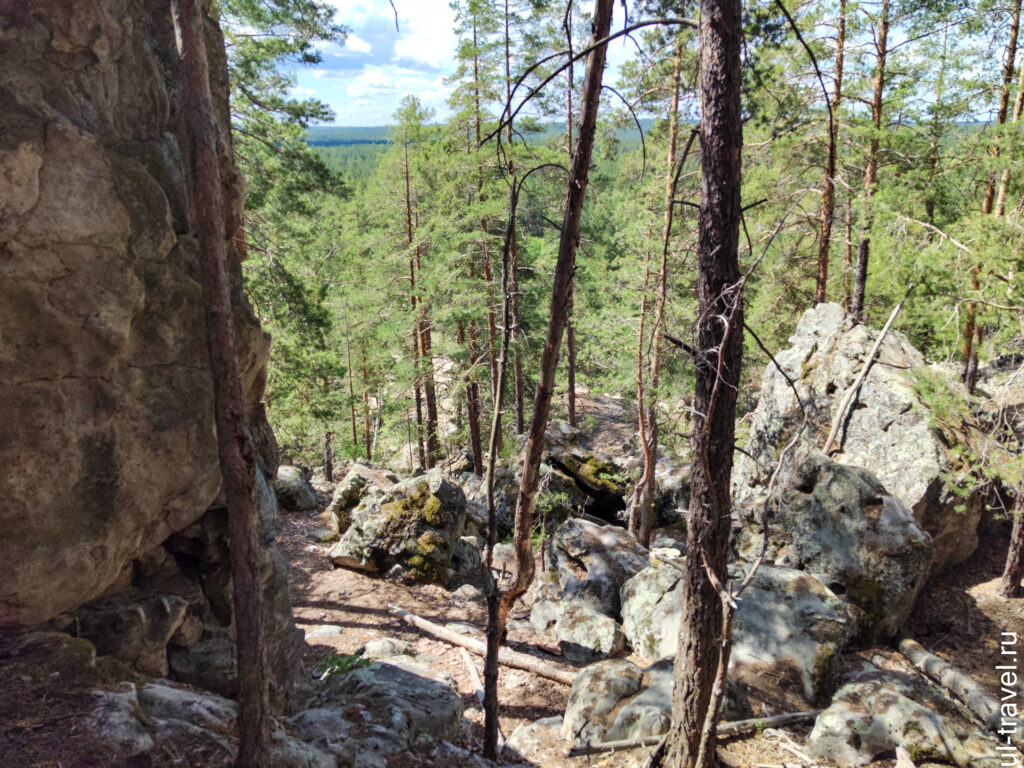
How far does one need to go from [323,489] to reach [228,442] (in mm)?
15107

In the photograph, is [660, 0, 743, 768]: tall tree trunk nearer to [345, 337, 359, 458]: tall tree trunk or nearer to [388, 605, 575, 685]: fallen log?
[388, 605, 575, 685]: fallen log

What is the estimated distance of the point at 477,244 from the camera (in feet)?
46.9

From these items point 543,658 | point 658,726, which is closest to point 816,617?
point 658,726

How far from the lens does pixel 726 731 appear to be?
5.79 m

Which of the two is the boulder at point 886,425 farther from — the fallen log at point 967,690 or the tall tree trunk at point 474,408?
the tall tree trunk at point 474,408

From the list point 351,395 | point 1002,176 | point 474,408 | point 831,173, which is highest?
point 831,173

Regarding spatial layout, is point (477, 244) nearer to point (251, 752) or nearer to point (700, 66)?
point (700, 66)

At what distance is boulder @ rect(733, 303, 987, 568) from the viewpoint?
9.32 metres

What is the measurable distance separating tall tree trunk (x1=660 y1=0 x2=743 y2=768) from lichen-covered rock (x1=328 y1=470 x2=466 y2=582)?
23.0 feet

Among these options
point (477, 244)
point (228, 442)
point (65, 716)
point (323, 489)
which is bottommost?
point (323, 489)

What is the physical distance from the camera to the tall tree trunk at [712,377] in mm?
3688

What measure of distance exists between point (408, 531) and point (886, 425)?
937 cm

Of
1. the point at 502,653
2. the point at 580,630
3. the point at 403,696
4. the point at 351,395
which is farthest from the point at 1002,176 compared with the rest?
the point at 351,395

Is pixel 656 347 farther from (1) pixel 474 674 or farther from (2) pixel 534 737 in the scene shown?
(2) pixel 534 737
